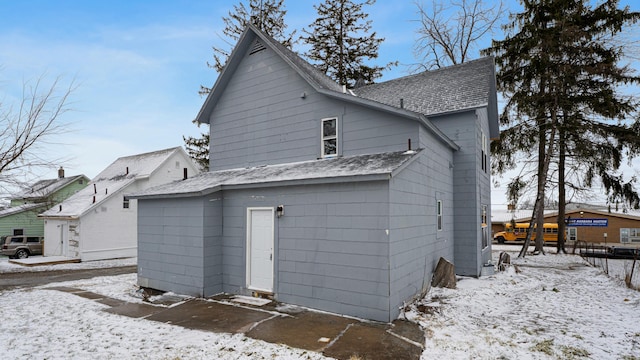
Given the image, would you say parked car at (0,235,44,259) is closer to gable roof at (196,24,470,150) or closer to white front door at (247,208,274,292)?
gable roof at (196,24,470,150)

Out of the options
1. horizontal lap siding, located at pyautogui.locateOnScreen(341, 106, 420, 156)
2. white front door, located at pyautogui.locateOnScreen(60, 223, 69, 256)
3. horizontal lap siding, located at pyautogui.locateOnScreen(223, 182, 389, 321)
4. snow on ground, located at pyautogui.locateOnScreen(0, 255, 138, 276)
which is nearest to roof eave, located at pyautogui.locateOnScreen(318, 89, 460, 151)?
horizontal lap siding, located at pyautogui.locateOnScreen(341, 106, 420, 156)

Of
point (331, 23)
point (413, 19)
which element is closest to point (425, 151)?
point (413, 19)

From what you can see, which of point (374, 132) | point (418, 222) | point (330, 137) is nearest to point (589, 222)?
point (418, 222)

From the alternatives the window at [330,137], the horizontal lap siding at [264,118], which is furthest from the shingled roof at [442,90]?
the horizontal lap siding at [264,118]

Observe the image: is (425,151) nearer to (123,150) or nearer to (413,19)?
(413,19)

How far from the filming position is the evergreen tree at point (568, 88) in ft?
62.7

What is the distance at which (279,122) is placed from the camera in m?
11.2

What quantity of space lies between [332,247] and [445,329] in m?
2.75

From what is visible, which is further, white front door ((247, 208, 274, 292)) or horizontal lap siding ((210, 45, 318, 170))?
horizontal lap siding ((210, 45, 318, 170))

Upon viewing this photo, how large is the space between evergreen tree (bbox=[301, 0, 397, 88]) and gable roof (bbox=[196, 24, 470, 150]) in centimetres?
1525

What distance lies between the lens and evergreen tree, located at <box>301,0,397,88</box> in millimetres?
26328

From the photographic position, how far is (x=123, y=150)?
2931cm

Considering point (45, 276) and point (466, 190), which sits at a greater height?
point (466, 190)

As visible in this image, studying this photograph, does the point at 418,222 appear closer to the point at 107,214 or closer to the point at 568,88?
the point at 568,88
